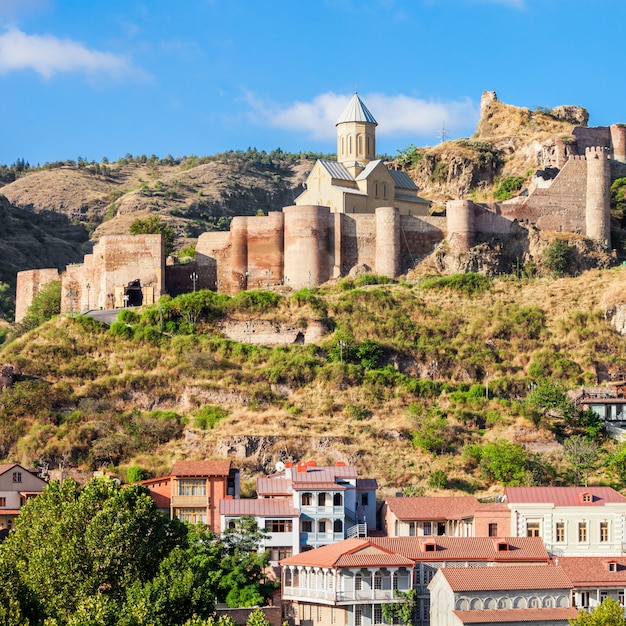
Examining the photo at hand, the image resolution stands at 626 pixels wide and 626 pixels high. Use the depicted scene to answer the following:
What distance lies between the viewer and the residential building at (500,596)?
4797 cm

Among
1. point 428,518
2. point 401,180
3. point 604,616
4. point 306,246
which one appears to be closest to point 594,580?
point 604,616

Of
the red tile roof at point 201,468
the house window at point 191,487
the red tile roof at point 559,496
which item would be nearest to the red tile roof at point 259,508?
the house window at point 191,487

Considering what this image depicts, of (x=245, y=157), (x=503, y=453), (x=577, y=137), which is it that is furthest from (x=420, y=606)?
(x=245, y=157)

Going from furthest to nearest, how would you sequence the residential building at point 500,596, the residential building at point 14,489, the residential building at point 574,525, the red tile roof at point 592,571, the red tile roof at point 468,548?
1. the residential building at point 14,489
2. the residential building at point 574,525
3. the red tile roof at point 468,548
4. the red tile roof at point 592,571
5. the residential building at point 500,596

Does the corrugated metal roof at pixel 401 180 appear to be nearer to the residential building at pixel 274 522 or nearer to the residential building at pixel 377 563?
the residential building at pixel 274 522

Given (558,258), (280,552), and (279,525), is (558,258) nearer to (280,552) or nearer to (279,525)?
(279,525)

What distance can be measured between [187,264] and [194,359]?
1033 cm

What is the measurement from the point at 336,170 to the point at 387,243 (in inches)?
274

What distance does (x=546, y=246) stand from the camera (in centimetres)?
8044

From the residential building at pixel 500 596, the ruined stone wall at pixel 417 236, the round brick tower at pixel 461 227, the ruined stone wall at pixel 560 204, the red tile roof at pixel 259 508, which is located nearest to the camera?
the residential building at pixel 500 596

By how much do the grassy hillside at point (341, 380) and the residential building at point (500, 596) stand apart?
39.4 feet

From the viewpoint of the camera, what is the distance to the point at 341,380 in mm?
70312

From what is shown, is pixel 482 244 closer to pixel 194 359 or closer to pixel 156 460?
pixel 194 359

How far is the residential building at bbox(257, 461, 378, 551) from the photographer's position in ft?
182
